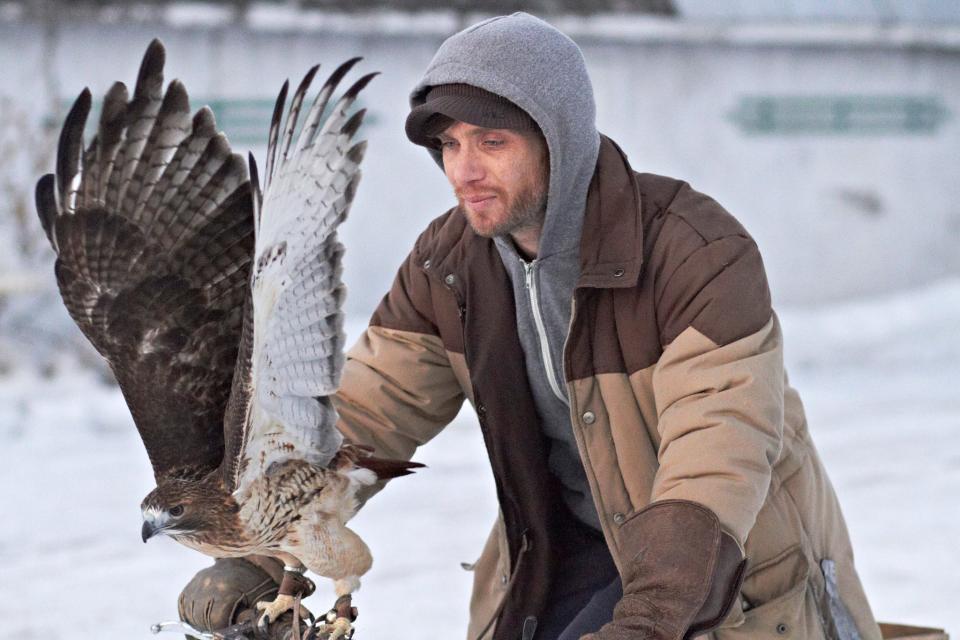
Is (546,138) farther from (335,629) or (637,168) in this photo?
(637,168)

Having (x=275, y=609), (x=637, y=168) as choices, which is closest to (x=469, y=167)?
(x=275, y=609)

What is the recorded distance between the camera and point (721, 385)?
1724 mm

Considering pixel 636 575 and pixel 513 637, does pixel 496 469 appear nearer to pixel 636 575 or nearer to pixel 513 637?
pixel 513 637

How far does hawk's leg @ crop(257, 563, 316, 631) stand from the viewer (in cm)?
195

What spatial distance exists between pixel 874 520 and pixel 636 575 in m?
3.29

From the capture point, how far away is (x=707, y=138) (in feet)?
27.5

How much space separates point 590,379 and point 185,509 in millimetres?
652

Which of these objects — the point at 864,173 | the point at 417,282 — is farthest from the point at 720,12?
the point at 417,282

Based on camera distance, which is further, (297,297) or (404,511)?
(404,511)

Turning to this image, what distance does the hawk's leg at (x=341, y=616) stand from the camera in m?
1.88

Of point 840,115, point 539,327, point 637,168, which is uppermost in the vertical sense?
point 840,115

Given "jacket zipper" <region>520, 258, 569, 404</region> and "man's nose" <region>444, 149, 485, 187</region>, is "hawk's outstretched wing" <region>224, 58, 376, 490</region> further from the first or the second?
"jacket zipper" <region>520, 258, 569, 404</region>

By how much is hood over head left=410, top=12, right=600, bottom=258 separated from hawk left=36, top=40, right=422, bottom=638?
19cm

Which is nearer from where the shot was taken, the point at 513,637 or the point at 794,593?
the point at 794,593
